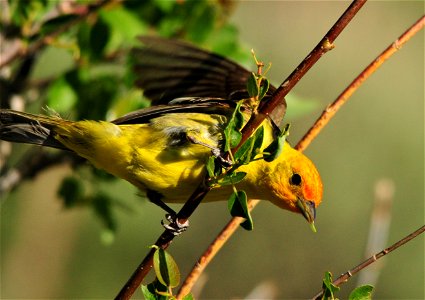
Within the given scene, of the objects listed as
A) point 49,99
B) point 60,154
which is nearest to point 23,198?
point 60,154

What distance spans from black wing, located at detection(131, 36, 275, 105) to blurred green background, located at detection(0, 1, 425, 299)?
0.68 meters

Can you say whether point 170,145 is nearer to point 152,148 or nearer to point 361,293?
point 152,148

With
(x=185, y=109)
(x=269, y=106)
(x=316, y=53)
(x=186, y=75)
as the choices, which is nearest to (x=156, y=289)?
Answer: (x=269, y=106)

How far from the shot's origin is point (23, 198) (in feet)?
20.0

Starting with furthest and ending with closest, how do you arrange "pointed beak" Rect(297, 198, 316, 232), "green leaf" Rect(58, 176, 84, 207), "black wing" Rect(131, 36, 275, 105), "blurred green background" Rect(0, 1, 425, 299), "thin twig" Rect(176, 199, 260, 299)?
"blurred green background" Rect(0, 1, 425, 299), "green leaf" Rect(58, 176, 84, 207), "black wing" Rect(131, 36, 275, 105), "pointed beak" Rect(297, 198, 316, 232), "thin twig" Rect(176, 199, 260, 299)

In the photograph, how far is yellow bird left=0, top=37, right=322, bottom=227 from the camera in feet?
10.5

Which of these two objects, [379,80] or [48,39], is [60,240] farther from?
[379,80]

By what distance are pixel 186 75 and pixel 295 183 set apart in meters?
0.86

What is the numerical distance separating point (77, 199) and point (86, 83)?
0.66m

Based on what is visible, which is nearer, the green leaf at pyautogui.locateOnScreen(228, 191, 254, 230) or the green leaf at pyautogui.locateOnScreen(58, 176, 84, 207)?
the green leaf at pyautogui.locateOnScreen(228, 191, 254, 230)

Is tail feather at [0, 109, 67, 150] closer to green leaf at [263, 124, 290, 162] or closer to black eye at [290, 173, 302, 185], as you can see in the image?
black eye at [290, 173, 302, 185]

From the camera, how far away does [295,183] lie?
10.5ft

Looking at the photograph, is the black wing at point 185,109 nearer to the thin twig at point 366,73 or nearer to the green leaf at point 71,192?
the thin twig at point 366,73

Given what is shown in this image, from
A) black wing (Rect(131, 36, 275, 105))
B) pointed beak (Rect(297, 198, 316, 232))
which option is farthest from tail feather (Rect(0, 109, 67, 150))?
pointed beak (Rect(297, 198, 316, 232))
